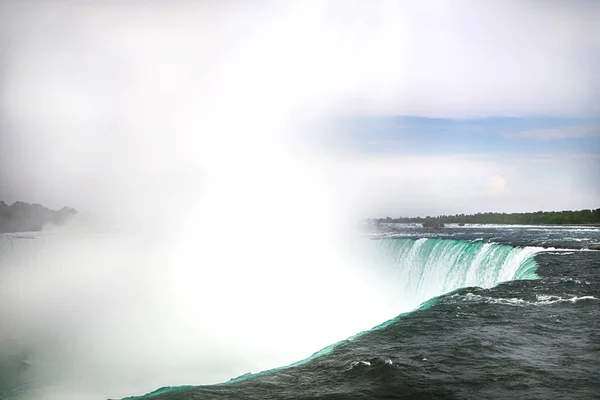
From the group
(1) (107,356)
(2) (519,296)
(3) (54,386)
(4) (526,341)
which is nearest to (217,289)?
(1) (107,356)

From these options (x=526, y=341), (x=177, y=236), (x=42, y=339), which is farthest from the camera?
(x=177, y=236)

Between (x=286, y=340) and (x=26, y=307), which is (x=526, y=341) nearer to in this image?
(x=286, y=340)

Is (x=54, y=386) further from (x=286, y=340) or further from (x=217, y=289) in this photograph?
(x=217, y=289)

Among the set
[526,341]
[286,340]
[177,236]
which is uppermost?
[177,236]

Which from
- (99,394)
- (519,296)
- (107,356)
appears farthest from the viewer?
(107,356)

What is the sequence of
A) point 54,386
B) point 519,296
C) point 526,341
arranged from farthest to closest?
point 519,296 → point 54,386 → point 526,341

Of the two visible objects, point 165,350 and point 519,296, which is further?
point 165,350

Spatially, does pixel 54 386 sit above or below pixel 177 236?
below

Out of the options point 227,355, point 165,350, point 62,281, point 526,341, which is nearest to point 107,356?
point 165,350

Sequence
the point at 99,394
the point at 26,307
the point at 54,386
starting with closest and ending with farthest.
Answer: the point at 99,394, the point at 54,386, the point at 26,307
